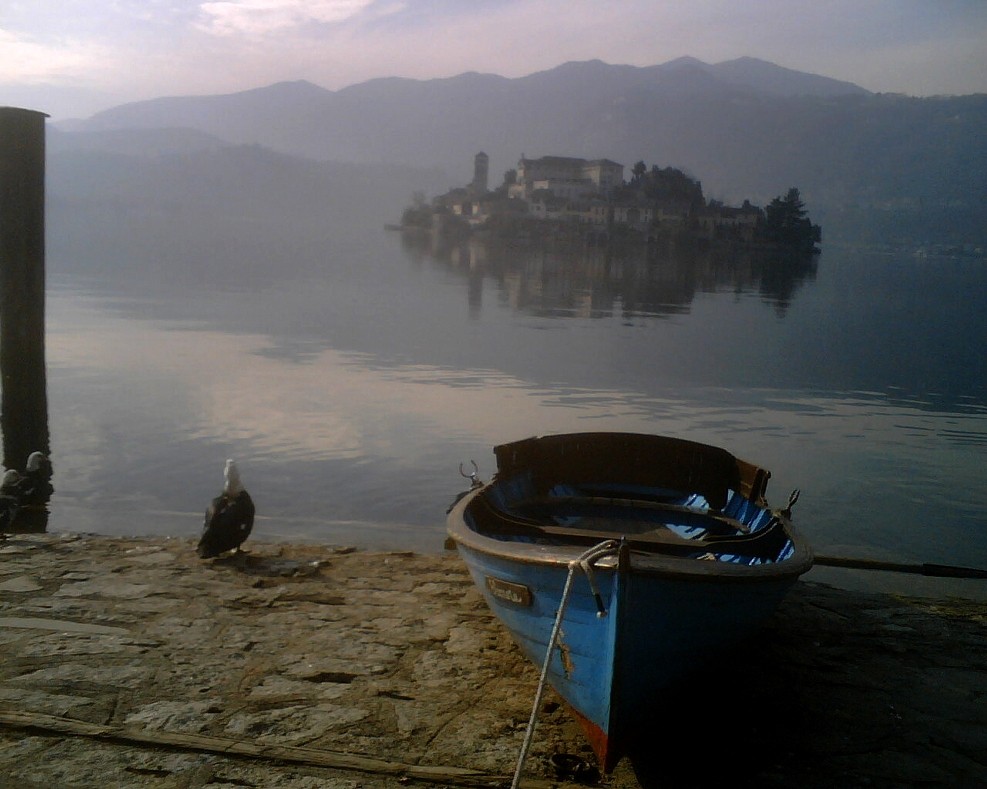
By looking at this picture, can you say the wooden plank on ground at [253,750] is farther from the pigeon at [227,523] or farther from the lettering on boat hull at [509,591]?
the pigeon at [227,523]

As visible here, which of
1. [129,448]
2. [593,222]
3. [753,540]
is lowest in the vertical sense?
[129,448]

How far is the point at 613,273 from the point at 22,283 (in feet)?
217

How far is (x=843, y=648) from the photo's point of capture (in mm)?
7570

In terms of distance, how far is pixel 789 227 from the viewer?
411 ft

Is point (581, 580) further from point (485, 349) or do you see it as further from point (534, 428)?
point (485, 349)

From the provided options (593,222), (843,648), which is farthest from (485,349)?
(593,222)

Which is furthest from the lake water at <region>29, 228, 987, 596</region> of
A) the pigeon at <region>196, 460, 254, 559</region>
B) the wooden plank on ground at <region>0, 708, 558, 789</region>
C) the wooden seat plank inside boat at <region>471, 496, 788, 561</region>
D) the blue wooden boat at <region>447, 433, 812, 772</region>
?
the wooden plank on ground at <region>0, 708, 558, 789</region>

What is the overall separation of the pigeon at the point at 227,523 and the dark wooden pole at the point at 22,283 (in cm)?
520

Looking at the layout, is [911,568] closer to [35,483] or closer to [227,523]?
[227,523]

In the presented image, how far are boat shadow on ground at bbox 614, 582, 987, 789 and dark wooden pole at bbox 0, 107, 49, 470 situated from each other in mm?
10237

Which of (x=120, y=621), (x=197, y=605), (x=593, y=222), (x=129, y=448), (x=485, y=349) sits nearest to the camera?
(x=120, y=621)

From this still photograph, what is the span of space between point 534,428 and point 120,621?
11.5m

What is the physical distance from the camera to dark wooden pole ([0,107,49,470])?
12.3 metres

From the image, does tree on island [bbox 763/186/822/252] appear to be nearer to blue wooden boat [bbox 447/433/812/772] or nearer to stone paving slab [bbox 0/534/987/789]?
stone paving slab [bbox 0/534/987/789]
